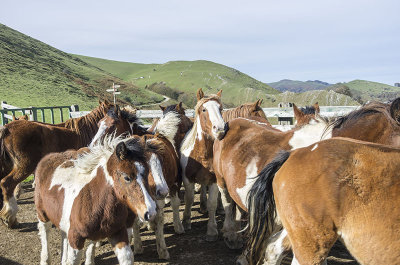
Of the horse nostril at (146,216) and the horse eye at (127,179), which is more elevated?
the horse eye at (127,179)

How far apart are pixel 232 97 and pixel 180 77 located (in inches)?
1451

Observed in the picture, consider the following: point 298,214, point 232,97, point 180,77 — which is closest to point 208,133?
point 298,214

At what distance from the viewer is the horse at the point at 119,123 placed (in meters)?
6.10

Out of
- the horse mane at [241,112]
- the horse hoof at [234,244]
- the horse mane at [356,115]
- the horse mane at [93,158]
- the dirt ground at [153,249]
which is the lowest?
the dirt ground at [153,249]

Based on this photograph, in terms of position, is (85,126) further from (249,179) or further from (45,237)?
(249,179)

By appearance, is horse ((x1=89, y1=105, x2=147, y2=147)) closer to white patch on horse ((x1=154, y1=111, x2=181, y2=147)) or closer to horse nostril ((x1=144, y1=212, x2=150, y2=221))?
white patch on horse ((x1=154, y1=111, x2=181, y2=147))

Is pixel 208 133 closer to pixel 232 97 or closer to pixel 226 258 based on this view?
pixel 226 258

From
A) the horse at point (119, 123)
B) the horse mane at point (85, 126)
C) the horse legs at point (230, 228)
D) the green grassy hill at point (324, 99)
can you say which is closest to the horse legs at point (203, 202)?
the horse legs at point (230, 228)

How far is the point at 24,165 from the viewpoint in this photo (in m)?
6.34

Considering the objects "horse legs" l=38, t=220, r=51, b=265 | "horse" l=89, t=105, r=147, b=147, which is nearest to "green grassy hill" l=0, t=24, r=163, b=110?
"horse" l=89, t=105, r=147, b=147

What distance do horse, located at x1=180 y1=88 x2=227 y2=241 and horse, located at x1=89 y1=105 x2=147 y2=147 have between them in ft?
3.86

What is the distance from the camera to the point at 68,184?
3.79m

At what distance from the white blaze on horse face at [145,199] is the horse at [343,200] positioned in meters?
1.19

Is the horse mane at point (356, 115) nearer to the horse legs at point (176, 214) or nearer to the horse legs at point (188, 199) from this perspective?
the horse legs at point (188, 199)
